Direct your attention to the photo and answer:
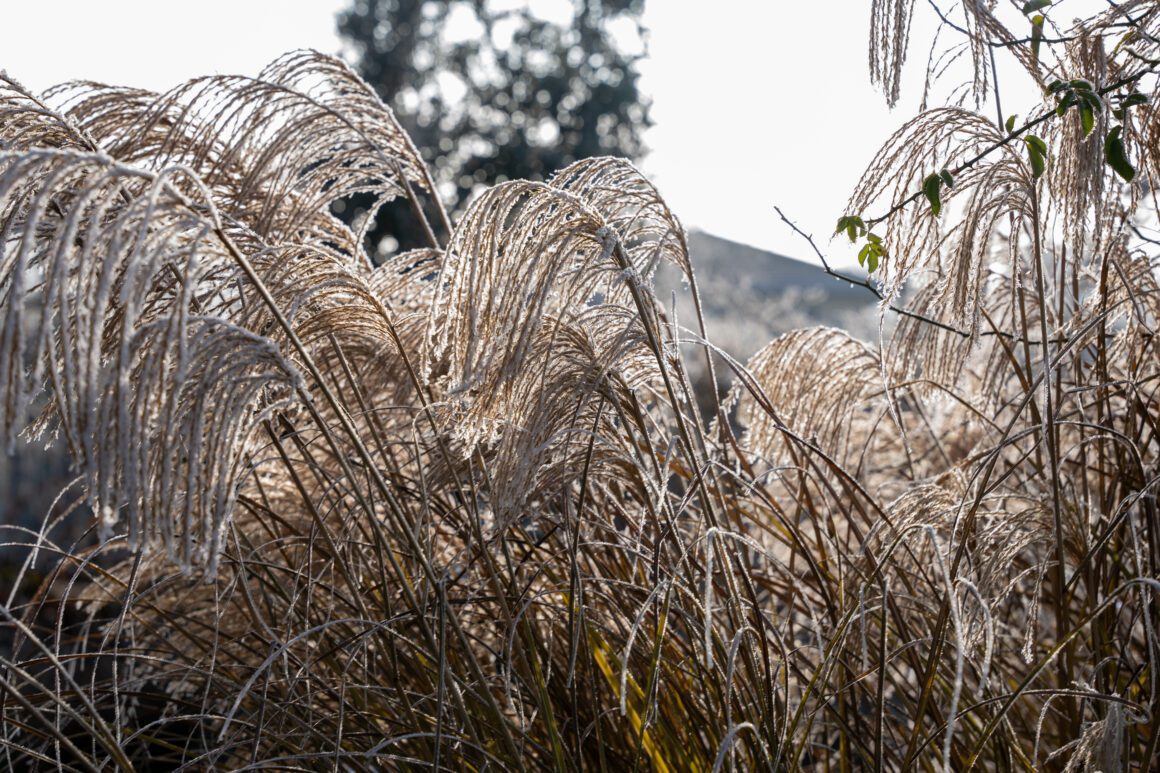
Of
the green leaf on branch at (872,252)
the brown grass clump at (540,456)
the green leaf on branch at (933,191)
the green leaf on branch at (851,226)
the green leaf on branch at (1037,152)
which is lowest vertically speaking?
the brown grass clump at (540,456)

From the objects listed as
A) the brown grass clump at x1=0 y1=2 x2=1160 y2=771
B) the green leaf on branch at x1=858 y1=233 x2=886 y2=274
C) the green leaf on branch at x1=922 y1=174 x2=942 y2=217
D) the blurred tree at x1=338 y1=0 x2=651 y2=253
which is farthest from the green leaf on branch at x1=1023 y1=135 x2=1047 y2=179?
the blurred tree at x1=338 y1=0 x2=651 y2=253

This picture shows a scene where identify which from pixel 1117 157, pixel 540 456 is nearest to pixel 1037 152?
pixel 1117 157

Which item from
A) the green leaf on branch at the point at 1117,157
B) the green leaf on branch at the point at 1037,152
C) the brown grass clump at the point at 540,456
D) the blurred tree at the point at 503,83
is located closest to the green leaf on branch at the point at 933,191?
the brown grass clump at the point at 540,456

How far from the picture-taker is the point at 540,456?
1.85 m

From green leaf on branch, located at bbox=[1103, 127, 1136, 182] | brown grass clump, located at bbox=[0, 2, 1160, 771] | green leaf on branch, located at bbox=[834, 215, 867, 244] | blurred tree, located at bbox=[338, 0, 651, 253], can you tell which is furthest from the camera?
blurred tree, located at bbox=[338, 0, 651, 253]

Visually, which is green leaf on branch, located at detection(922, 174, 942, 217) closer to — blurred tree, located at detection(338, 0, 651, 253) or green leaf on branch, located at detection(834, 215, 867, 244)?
green leaf on branch, located at detection(834, 215, 867, 244)

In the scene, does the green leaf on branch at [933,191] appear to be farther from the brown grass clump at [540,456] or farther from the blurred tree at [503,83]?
the blurred tree at [503,83]

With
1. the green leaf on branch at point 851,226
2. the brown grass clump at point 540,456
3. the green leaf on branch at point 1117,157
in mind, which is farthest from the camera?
the green leaf on branch at point 851,226

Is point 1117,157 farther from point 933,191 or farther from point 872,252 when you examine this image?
point 872,252

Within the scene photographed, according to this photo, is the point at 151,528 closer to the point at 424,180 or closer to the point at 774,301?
the point at 424,180

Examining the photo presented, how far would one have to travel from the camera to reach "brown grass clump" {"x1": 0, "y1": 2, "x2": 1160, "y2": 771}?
1.50 m

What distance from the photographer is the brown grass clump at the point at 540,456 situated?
4.91 ft

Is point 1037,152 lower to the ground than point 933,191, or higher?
higher

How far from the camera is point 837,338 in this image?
2.83m
